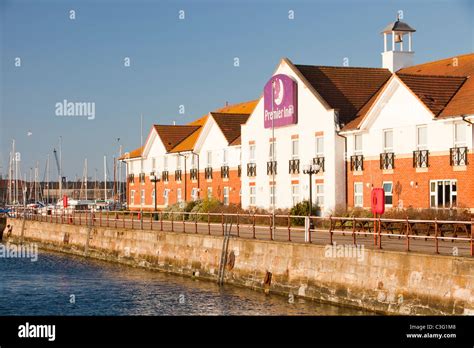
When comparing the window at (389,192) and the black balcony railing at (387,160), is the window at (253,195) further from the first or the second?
the window at (389,192)

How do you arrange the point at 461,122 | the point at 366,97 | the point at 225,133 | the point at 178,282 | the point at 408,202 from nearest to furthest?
the point at 178,282, the point at 461,122, the point at 408,202, the point at 366,97, the point at 225,133

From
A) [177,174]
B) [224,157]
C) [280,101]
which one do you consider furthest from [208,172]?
[280,101]

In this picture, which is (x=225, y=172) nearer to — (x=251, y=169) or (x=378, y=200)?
(x=251, y=169)

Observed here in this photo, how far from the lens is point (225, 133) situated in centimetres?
6331

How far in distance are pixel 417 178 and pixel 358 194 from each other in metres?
5.22

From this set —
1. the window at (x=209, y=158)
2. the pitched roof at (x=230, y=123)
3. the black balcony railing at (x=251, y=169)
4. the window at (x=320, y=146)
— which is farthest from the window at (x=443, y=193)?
the window at (x=209, y=158)

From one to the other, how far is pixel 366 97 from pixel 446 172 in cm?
1169

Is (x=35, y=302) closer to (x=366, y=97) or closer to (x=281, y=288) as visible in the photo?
(x=281, y=288)

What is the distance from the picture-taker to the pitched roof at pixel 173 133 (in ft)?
240

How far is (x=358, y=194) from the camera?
47.7 metres

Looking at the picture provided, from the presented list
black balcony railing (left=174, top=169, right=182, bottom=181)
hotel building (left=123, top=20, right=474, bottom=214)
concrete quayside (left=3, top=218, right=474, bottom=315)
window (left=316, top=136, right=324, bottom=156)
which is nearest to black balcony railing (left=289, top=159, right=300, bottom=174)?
hotel building (left=123, top=20, right=474, bottom=214)

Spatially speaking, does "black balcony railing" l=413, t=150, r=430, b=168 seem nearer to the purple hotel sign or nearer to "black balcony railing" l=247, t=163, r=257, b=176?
the purple hotel sign

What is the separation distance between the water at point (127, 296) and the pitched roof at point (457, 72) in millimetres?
14564
